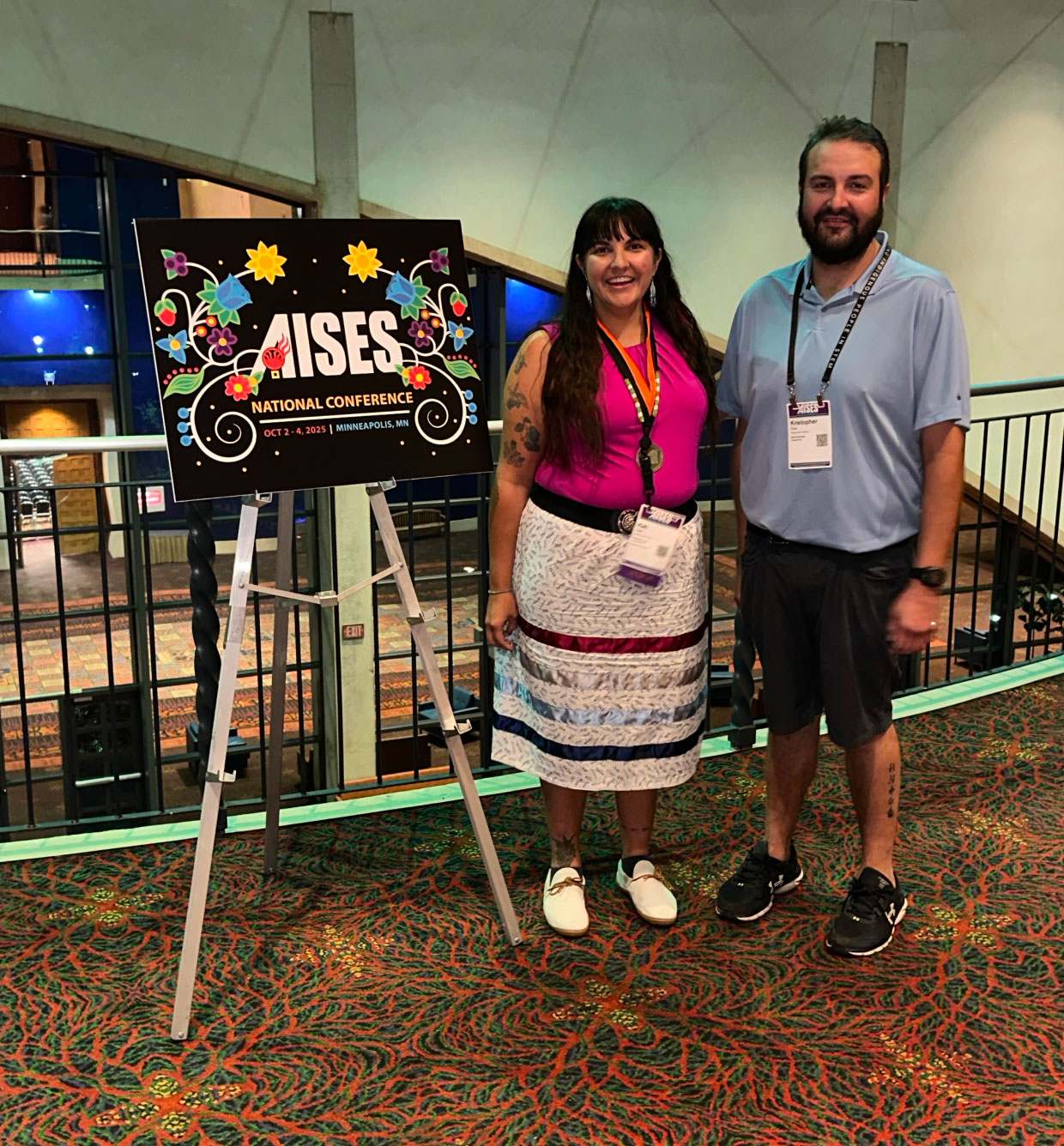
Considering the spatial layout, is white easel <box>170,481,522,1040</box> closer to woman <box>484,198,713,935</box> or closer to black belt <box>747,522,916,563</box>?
woman <box>484,198,713,935</box>

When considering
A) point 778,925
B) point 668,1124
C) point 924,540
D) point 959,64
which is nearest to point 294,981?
point 668,1124

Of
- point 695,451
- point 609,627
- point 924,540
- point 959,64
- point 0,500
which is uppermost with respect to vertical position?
point 959,64

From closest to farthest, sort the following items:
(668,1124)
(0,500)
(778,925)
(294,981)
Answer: (668,1124) < (294,981) < (778,925) < (0,500)

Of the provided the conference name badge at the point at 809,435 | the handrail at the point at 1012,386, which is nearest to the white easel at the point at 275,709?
the conference name badge at the point at 809,435

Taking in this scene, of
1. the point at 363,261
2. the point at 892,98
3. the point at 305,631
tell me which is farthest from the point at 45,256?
the point at 363,261

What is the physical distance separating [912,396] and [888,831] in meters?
0.90

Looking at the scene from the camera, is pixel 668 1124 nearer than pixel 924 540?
Yes

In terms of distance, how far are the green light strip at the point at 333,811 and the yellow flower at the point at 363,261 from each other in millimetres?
1331

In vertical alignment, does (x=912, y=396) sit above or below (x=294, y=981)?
above

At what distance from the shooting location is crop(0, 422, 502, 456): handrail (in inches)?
99.1

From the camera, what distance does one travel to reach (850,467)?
2.17m

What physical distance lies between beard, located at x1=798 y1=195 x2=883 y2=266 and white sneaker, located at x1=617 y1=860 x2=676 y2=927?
4.30ft

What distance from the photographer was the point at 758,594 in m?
2.35

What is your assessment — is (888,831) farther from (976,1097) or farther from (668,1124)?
(668,1124)
